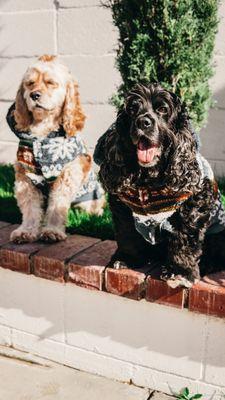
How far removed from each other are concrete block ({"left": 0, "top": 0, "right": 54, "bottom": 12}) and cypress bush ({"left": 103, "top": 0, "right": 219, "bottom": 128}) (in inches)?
74.5

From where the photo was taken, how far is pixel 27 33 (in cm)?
522

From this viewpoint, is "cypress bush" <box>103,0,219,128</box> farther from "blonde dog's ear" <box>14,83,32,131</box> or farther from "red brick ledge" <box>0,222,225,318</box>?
"red brick ledge" <box>0,222,225,318</box>

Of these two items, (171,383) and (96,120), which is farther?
(96,120)

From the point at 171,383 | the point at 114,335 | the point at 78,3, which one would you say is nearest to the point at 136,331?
the point at 114,335

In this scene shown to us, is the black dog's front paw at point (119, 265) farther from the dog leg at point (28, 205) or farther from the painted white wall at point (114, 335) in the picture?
the dog leg at point (28, 205)

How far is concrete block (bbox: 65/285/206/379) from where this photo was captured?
8.65ft

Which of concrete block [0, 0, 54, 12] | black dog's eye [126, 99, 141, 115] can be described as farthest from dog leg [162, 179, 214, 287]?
concrete block [0, 0, 54, 12]

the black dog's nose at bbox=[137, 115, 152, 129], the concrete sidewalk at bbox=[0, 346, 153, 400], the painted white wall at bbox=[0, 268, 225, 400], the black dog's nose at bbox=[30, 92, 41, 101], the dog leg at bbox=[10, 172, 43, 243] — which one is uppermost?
the black dog's nose at bbox=[30, 92, 41, 101]

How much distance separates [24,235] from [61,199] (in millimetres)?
362

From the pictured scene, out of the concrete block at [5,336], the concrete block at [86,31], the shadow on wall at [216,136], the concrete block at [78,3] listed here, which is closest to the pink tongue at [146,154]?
the concrete block at [5,336]

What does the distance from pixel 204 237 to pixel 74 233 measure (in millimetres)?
1181

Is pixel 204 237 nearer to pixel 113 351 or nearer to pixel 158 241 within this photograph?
pixel 158 241

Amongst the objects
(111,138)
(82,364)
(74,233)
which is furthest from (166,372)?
(111,138)

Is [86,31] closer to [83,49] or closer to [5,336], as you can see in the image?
[83,49]
